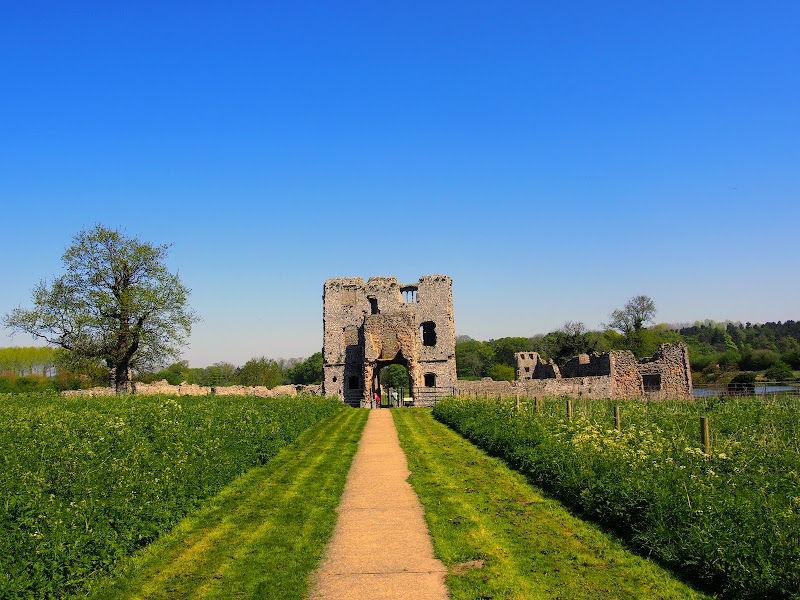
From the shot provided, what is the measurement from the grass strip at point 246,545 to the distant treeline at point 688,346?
4598cm

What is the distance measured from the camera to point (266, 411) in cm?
1936

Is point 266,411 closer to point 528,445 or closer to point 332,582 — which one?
point 528,445

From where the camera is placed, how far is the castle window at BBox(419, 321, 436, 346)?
48406mm

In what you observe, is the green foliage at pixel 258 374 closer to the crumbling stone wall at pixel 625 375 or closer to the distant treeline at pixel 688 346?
the distant treeline at pixel 688 346

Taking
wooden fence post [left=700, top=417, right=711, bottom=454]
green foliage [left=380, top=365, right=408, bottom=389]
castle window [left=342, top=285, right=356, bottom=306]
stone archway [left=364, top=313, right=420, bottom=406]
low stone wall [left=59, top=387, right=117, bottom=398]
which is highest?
castle window [left=342, top=285, right=356, bottom=306]

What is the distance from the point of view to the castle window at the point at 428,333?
159ft

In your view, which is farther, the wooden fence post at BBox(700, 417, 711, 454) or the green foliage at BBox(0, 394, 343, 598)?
the wooden fence post at BBox(700, 417, 711, 454)

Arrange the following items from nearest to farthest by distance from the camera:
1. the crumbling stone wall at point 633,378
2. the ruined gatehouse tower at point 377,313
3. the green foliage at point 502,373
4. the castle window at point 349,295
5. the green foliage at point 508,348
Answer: the crumbling stone wall at point 633,378 < the ruined gatehouse tower at point 377,313 < the castle window at point 349,295 < the green foliage at point 502,373 < the green foliage at point 508,348

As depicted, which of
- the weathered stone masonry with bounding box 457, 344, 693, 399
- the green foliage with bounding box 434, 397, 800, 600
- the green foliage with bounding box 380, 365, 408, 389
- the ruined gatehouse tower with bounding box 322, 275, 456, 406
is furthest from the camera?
the green foliage with bounding box 380, 365, 408, 389

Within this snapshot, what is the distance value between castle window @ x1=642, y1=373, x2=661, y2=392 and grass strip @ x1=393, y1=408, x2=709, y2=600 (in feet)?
92.5

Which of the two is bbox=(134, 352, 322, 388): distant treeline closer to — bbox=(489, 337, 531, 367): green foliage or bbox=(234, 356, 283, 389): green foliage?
bbox=(234, 356, 283, 389): green foliage

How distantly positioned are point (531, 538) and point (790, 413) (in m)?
9.44

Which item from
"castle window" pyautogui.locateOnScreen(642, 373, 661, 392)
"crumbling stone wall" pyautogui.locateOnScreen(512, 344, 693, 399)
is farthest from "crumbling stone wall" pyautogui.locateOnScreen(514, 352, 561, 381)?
"castle window" pyautogui.locateOnScreen(642, 373, 661, 392)

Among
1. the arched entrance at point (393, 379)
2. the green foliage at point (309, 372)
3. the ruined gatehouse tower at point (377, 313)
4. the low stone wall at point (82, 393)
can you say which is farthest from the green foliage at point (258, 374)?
the low stone wall at point (82, 393)
